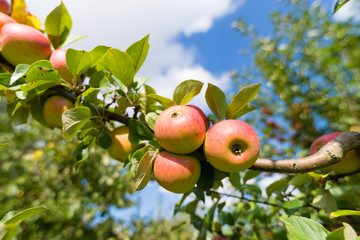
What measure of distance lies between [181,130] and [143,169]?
6.4 inches

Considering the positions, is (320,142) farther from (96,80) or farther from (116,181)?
(116,181)

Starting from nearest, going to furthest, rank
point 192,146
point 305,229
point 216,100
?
point 305,229 < point 192,146 < point 216,100

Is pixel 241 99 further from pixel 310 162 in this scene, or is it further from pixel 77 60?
pixel 77 60

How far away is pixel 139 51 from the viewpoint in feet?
2.63

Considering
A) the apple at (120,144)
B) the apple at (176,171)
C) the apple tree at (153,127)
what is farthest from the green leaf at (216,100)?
the apple at (120,144)

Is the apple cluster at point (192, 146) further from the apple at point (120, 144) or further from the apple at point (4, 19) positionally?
the apple at point (4, 19)

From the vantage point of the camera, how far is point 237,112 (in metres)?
0.80

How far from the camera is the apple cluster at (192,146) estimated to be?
65 cm

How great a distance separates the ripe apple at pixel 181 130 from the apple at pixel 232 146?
0.12 ft

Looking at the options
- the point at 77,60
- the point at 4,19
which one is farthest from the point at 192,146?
the point at 4,19

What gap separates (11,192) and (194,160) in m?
2.67

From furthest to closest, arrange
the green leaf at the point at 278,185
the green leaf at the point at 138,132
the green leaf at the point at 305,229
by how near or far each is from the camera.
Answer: the green leaf at the point at 278,185
the green leaf at the point at 138,132
the green leaf at the point at 305,229

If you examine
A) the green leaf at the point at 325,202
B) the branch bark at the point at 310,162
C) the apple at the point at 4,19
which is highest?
the apple at the point at 4,19

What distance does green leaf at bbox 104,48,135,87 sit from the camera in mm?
742
